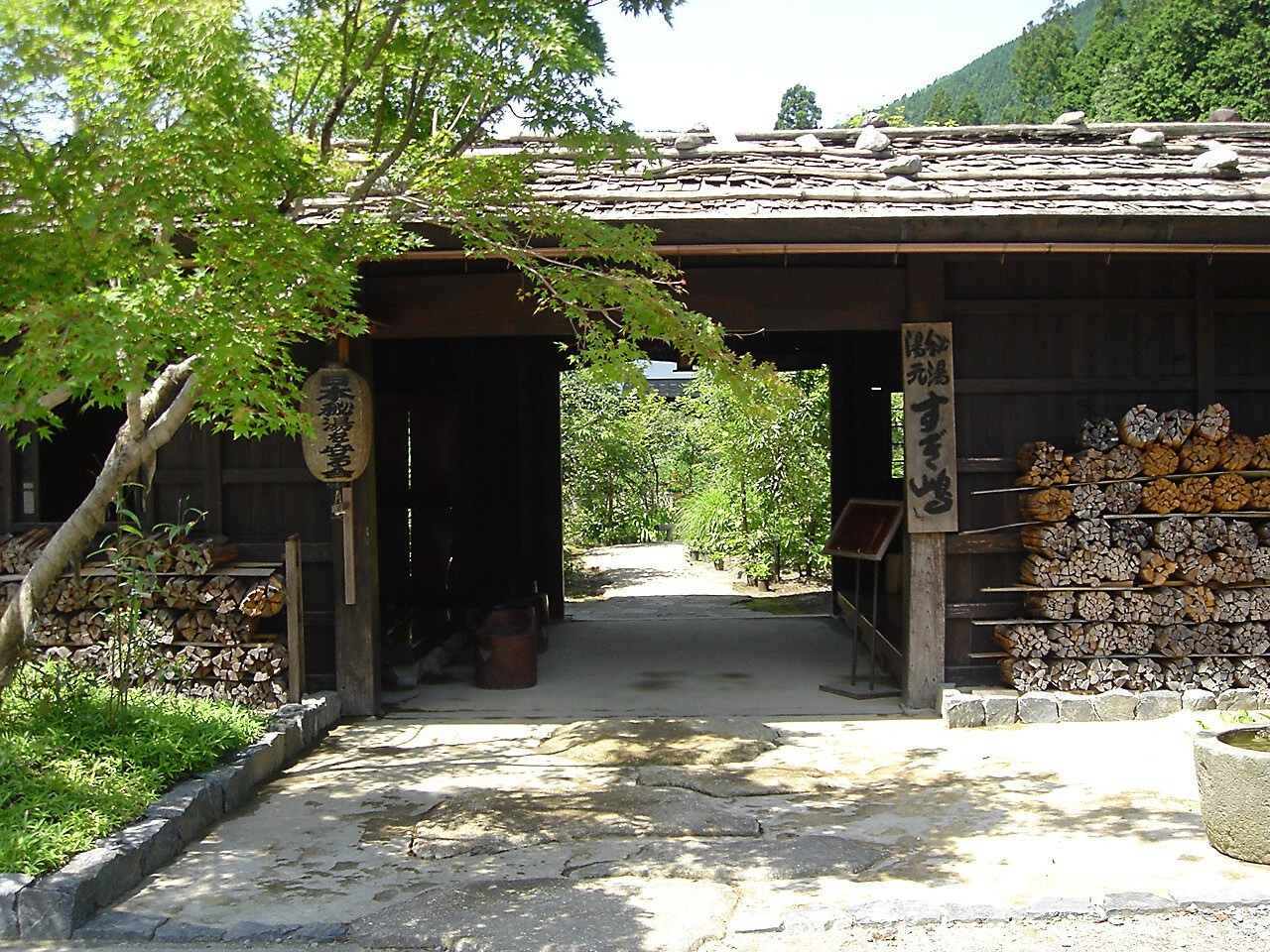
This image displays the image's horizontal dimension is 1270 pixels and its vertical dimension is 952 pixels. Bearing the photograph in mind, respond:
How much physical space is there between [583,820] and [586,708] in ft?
8.66

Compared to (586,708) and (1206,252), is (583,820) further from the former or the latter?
(1206,252)

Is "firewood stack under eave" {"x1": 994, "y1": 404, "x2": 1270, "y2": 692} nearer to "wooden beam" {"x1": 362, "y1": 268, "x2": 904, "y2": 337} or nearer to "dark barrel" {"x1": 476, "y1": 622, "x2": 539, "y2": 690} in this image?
"wooden beam" {"x1": 362, "y1": 268, "x2": 904, "y2": 337}

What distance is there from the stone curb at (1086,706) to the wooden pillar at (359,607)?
4.12 metres

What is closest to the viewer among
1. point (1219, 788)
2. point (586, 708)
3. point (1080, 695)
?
point (1219, 788)

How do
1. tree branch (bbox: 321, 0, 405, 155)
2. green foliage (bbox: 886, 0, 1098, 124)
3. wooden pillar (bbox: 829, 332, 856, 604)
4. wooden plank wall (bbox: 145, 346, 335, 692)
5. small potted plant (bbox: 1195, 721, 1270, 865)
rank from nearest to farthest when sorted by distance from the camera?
small potted plant (bbox: 1195, 721, 1270, 865), tree branch (bbox: 321, 0, 405, 155), wooden plank wall (bbox: 145, 346, 335, 692), wooden pillar (bbox: 829, 332, 856, 604), green foliage (bbox: 886, 0, 1098, 124)

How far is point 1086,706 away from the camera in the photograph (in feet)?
25.9

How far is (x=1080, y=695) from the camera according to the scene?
7953 mm

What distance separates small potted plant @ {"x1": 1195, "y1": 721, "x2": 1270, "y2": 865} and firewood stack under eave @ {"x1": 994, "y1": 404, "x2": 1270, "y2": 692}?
2.55 meters

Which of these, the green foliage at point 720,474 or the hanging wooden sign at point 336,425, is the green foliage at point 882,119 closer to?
the green foliage at point 720,474


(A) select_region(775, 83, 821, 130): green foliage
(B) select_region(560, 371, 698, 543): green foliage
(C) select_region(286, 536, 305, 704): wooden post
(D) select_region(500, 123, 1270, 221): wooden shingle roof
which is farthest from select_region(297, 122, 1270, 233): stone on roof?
(A) select_region(775, 83, 821, 130): green foliage

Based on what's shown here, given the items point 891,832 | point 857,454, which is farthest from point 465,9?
point 857,454

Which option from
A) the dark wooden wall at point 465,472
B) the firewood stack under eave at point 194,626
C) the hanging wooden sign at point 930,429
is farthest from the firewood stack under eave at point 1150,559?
the dark wooden wall at point 465,472

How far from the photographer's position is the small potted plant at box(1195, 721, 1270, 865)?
16.6 feet

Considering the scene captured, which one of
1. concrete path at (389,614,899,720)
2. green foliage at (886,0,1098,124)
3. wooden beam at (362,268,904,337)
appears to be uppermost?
green foliage at (886,0,1098,124)
